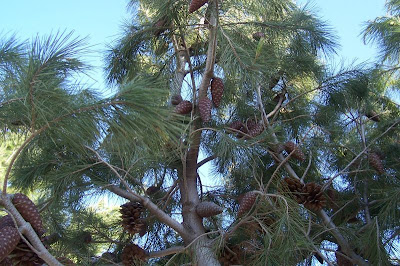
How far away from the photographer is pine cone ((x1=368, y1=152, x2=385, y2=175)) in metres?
2.28

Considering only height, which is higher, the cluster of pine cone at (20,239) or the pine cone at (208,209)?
the pine cone at (208,209)

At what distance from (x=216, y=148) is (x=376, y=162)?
Answer: 69 centimetres

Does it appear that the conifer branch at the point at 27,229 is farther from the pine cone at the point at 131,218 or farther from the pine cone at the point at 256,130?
the pine cone at the point at 256,130

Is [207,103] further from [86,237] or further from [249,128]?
[86,237]

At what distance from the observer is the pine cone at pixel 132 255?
2090 mm

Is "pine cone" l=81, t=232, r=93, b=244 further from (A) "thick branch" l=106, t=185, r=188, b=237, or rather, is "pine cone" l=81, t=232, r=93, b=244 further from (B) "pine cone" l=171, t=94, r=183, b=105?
(B) "pine cone" l=171, t=94, r=183, b=105

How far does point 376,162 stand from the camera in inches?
90.2

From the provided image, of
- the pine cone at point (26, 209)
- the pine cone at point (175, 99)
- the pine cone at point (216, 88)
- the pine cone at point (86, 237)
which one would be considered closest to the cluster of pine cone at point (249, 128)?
the pine cone at point (216, 88)

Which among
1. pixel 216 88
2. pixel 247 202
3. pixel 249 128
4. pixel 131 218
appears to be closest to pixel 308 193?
pixel 247 202

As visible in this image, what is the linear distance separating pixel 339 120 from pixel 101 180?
1.35 meters

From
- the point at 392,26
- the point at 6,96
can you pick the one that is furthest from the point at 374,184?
the point at 6,96

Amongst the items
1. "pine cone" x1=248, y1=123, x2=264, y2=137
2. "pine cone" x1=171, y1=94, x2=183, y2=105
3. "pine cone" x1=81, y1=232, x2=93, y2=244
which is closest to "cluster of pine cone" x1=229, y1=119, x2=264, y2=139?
"pine cone" x1=248, y1=123, x2=264, y2=137

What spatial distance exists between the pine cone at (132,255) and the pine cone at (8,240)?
0.92 m

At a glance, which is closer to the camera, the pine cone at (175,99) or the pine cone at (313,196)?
the pine cone at (313,196)
